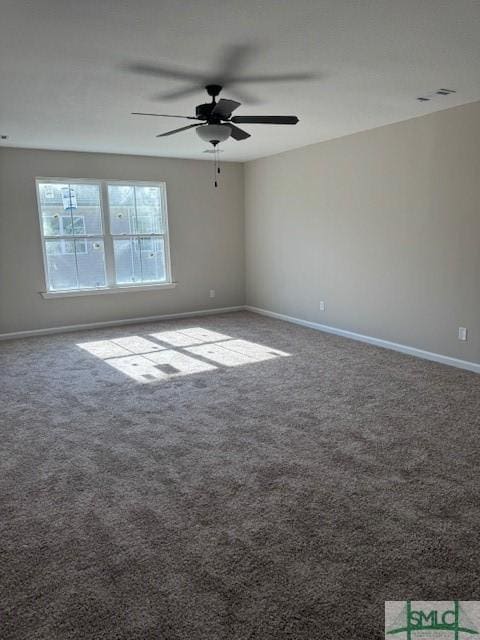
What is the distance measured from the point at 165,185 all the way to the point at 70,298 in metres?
2.11

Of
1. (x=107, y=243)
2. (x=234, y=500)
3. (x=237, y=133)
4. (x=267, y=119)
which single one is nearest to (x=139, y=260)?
(x=107, y=243)

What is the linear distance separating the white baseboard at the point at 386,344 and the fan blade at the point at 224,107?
3.05 meters

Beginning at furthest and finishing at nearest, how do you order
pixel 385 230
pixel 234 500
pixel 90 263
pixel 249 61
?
pixel 90 263 → pixel 385 230 → pixel 249 61 → pixel 234 500

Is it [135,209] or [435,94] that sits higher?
[435,94]

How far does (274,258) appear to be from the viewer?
22.9 feet

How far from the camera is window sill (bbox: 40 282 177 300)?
245 inches

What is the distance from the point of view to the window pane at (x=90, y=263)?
21.1ft

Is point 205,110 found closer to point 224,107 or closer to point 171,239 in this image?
point 224,107

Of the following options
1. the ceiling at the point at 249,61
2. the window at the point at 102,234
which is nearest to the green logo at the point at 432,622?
the ceiling at the point at 249,61

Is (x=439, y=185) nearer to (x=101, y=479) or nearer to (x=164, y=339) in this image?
(x=164, y=339)

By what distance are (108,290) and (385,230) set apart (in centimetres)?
380

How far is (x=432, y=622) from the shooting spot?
5.50 ft

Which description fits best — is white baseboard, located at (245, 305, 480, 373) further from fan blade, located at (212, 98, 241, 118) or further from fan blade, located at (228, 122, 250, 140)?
fan blade, located at (212, 98, 241, 118)

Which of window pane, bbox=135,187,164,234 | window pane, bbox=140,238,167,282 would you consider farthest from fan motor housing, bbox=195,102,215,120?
window pane, bbox=140,238,167,282
